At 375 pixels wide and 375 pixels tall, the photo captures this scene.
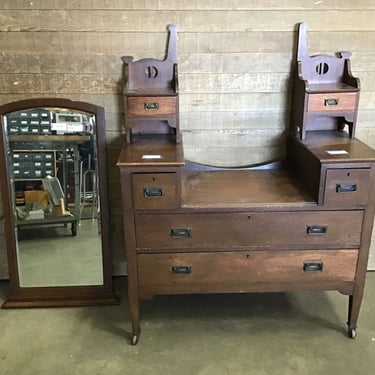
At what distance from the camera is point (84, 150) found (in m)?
2.46

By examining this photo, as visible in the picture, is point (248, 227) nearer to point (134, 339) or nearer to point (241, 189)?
point (241, 189)

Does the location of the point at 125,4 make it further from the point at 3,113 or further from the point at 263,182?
the point at 263,182

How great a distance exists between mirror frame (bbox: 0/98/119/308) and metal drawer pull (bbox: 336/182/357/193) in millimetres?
1164

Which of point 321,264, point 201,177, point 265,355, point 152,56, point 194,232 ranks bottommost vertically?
point 265,355

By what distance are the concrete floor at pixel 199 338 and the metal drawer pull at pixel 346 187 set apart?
2.47ft

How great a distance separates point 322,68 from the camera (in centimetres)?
242

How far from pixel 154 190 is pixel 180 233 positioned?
0.76 feet

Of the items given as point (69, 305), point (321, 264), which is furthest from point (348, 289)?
point (69, 305)

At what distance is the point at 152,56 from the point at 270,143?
0.77m

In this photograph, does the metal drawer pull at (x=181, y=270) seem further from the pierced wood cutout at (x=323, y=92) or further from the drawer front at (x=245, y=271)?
the pierced wood cutout at (x=323, y=92)

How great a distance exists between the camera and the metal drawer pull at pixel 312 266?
85.1 inches

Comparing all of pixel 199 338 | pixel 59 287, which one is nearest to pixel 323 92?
pixel 199 338

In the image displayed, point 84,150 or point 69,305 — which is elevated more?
point 84,150

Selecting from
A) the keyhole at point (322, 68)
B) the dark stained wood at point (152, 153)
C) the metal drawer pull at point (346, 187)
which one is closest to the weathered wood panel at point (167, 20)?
the keyhole at point (322, 68)
